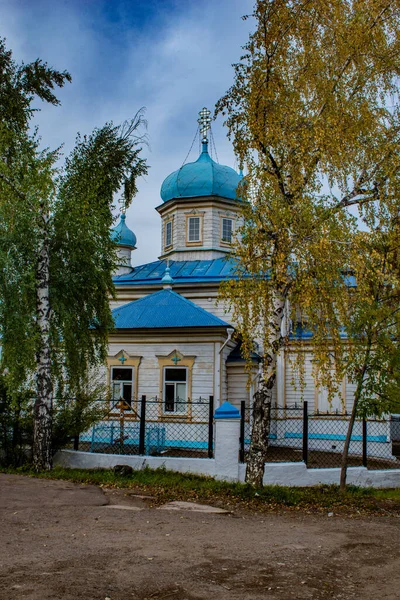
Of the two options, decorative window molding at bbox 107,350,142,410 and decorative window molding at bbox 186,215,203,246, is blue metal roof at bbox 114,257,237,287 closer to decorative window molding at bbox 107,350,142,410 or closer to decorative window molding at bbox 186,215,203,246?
decorative window molding at bbox 186,215,203,246

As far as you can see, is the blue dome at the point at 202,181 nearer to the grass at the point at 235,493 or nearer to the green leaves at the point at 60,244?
the green leaves at the point at 60,244

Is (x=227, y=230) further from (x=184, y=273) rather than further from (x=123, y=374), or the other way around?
(x=123, y=374)

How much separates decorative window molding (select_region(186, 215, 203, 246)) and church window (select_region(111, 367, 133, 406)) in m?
7.90

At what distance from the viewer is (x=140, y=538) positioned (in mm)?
6523

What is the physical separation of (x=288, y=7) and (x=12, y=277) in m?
6.55

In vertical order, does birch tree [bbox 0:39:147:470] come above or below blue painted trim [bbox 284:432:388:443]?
above

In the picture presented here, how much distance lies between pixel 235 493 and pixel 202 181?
15.1 meters

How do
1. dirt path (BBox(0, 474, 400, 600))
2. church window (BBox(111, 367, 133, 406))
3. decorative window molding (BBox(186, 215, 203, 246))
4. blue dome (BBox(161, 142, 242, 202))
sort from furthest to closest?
1. decorative window molding (BBox(186, 215, 203, 246))
2. blue dome (BBox(161, 142, 242, 202))
3. church window (BBox(111, 367, 133, 406))
4. dirt path (BBox(0, 474, 400, 600))

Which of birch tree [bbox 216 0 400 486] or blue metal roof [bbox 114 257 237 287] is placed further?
blue metal roof [bbox 114 257 237 287]

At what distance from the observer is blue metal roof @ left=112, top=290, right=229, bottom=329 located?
635 inches

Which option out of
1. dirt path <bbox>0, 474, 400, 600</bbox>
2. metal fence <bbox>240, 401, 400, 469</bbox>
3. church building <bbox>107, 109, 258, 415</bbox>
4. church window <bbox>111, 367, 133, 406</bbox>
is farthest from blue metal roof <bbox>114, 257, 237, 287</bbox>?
dirt path <bbox>0, 474, 400, 600</bbox>

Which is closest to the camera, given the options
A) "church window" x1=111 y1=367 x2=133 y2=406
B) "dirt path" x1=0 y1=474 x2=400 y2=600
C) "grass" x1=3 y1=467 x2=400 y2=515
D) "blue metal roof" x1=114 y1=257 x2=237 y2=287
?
"dirt path" x1=0 y1=474 x2=400 y2=600

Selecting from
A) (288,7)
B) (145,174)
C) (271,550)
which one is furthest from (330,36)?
(271,550)

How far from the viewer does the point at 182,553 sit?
19.4ft
